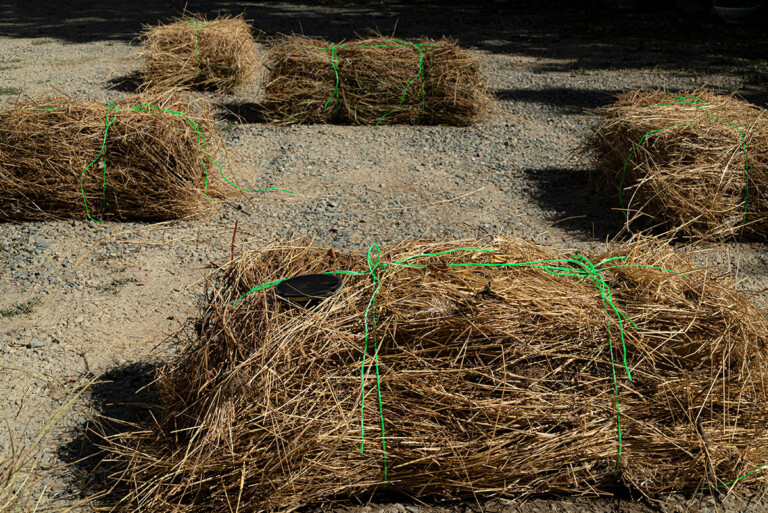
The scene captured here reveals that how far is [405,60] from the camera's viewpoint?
6680 mm

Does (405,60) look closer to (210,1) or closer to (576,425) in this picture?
(576,425)

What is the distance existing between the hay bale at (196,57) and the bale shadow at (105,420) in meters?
5.07

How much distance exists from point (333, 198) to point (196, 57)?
3.50 metres

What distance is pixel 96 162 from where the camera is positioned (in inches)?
186

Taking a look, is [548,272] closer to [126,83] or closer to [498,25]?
[126,83]

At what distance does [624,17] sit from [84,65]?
830 cm

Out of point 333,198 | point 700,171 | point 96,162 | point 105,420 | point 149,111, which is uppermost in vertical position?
point 149,111

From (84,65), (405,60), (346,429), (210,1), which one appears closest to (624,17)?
(405,60)

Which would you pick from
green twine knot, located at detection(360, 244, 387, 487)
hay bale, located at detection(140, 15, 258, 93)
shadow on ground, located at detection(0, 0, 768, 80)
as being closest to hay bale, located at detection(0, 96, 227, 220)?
green twine knot, located at detection(360, 244, 387, 487)

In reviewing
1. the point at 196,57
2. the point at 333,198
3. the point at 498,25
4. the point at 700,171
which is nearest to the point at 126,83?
the point at 196,57

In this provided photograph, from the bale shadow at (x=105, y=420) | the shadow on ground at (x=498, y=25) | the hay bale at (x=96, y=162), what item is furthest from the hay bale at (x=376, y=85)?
the bale shadow at (x=105, y=420)

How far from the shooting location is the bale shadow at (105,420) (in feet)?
8.38

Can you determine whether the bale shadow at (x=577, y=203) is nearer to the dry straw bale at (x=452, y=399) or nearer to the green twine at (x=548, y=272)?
the green twine at (x=548, y=272)

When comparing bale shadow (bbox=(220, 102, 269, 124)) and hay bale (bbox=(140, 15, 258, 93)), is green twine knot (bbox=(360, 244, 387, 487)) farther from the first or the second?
hay bale (bbox=(140, 15, 258, 93))
